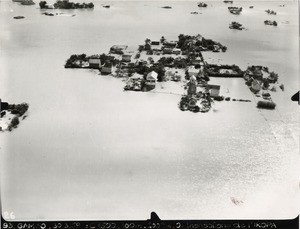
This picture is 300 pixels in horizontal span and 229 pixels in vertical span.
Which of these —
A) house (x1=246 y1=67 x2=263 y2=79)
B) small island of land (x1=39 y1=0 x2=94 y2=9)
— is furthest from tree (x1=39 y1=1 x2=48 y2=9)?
house (x1=246 y1=67 x2=263 y2=79)

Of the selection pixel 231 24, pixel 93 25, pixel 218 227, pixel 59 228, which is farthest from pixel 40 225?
pixel 231 24

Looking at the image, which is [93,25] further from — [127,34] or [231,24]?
[231,24]

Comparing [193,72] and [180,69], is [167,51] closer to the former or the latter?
[180,69]

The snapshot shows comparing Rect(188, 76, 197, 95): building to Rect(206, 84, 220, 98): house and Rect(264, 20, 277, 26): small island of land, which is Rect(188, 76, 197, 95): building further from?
Rect(264, 20, 277, 26): small island of land

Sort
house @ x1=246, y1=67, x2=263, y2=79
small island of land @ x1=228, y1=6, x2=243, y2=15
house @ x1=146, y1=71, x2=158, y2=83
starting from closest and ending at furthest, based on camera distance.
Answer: house @ x1=146, y1=71, x2=158, y2=83 → house @ x1=246, y1=67, x2=263, y2=79 → small island of land @ x1=228, y1=6, x2=243, y2=15

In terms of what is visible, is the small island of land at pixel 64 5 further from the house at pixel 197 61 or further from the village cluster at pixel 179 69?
the house at pixel 197 61

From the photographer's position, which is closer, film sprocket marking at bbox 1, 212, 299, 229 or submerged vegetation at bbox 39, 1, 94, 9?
film sprocket marking at bbox 1, 212, 299, 229

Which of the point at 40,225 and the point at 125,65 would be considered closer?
the point at 40,225
